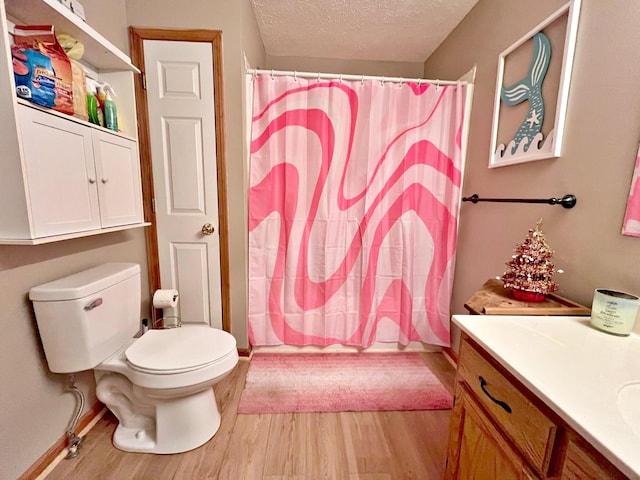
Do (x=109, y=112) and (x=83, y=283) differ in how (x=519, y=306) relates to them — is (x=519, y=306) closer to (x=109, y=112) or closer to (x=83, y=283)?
(x=83, y=283)

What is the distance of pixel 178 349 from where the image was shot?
1288mm

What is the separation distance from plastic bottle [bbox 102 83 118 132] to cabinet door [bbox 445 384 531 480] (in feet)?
5.84

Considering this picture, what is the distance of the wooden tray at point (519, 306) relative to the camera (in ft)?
3.19

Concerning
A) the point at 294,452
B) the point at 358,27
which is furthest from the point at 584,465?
the point at 358,27

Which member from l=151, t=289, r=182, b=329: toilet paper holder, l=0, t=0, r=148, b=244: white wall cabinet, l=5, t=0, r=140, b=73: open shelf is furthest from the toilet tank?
l=5, t=0, r=140, b=73: open shelf

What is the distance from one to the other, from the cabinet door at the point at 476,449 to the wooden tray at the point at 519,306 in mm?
286

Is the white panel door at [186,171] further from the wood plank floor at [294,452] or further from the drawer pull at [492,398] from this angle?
the drawer pull at [492,398]

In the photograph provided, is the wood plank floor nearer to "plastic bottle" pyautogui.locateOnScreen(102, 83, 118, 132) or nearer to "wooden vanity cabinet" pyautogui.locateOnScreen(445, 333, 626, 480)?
"wooden vanity cabinet" pyautogui.locateOnScreen(445, 333, 626, 480)

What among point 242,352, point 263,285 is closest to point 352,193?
point 263,285

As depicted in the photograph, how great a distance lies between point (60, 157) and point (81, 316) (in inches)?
24.4

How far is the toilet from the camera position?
1120 mm

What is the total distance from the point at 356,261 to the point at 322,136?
2.85 feet

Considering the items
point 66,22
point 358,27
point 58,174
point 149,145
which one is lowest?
point 58,174

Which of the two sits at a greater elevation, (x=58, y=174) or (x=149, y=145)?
(x=149, y=145)
